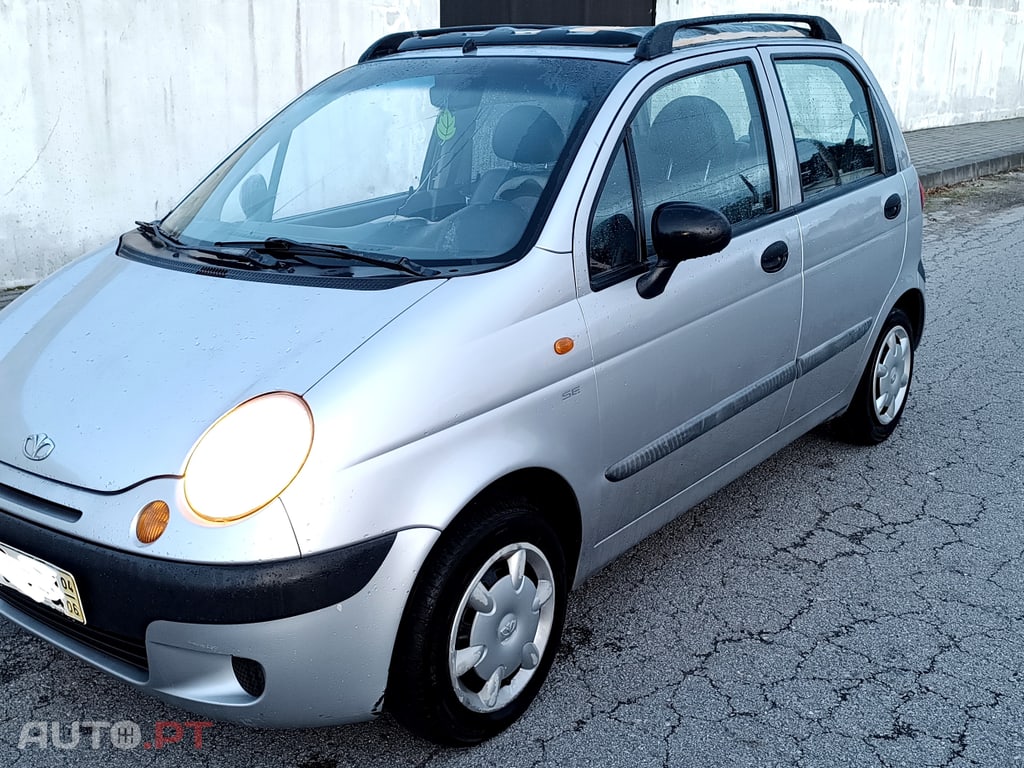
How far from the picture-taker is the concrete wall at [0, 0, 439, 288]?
6309mm

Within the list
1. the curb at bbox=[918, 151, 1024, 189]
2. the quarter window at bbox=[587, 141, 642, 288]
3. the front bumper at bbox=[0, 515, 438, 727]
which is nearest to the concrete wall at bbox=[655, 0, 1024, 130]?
the curb at bbox=[918, 151, 1024, 189]

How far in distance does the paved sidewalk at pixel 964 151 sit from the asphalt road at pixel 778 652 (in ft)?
25.2

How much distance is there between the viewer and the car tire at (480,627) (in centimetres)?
238

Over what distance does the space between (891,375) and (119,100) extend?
16.2 feet

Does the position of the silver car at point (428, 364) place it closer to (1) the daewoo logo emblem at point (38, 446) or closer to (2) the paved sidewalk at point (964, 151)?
(1) the daewoo logo emblem at point (38, 446)

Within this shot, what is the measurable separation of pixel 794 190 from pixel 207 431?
2.20 m

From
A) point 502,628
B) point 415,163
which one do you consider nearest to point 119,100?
point 415,163

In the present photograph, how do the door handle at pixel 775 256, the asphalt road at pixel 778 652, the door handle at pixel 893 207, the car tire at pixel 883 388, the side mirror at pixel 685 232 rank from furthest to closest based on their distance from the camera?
the car tire at pixel 883 388, the door handle at pixel 893 207, the door handle at pixel 775 256, the side mirror at pixel 685 232, the asphalt road at pixel 778 652

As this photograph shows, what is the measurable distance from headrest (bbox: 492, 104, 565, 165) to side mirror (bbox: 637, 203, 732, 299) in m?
0.35

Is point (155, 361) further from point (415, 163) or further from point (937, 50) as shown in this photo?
point (937, 50)

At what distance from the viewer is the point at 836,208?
3777mm

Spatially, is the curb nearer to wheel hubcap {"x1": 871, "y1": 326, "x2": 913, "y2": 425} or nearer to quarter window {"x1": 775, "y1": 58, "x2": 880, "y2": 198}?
wheel hubcap {"x1": 871, "y1": 326, "x2": 913, "y2": 425}

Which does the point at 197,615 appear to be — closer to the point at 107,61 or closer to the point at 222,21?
the point at 107,61

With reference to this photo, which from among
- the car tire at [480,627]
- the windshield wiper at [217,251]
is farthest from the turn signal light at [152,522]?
the windshield wiper at [217,251]
